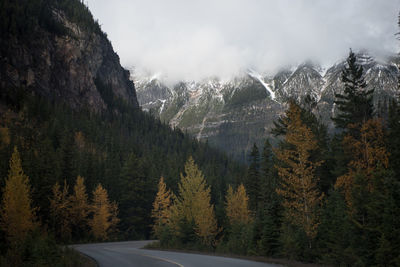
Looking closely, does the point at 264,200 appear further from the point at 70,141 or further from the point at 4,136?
the point at 4,136

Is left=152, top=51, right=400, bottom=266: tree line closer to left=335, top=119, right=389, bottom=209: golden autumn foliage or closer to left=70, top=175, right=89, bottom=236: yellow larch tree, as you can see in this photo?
left=335, top=119, right=389, bottom=209: golden autumn foliage

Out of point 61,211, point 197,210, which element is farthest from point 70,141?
point 197,210

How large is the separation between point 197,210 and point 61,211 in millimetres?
22818

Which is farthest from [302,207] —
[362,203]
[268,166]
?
[268,166]

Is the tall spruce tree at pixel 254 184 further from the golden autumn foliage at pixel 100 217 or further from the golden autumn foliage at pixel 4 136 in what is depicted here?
the golden autumn foliage at pixel 4 136

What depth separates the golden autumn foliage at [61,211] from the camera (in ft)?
143

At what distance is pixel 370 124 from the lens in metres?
25.6

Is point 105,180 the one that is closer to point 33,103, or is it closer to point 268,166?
point 268,166

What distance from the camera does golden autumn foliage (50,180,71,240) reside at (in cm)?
4362

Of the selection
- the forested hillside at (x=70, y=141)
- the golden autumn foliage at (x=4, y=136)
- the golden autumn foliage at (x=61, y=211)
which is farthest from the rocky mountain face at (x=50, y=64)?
the golden autumn foliage at (x=61, y=211)

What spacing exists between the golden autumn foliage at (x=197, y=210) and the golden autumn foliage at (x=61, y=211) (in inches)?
698

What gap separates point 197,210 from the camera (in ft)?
110

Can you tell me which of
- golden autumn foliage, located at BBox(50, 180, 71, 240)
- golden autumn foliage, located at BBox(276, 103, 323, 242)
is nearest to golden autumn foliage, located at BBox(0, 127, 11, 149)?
golden autumn foliage, located at BBox(50, 180, 71, 240)

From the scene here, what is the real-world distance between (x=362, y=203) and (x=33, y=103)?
4322 inches
